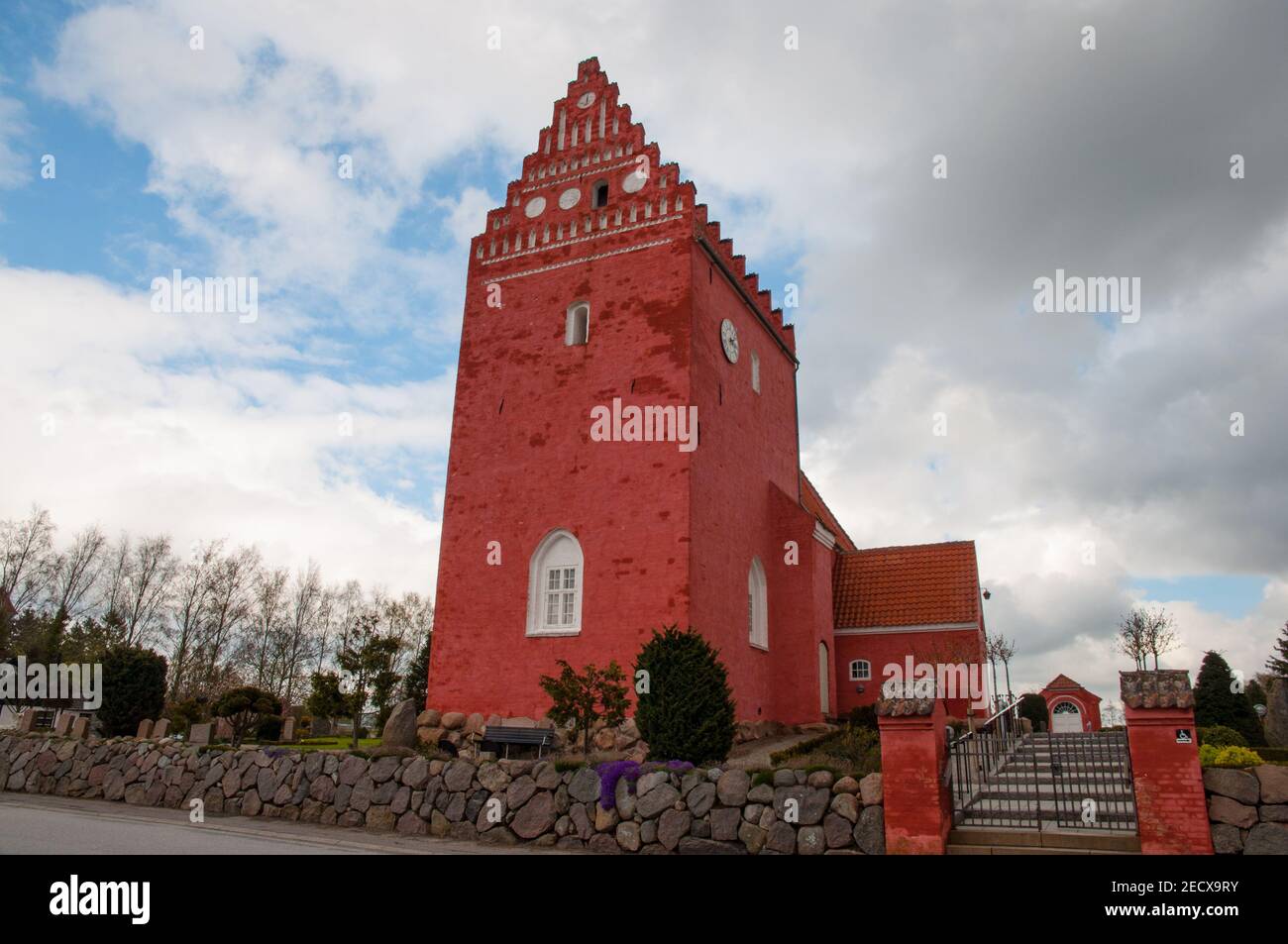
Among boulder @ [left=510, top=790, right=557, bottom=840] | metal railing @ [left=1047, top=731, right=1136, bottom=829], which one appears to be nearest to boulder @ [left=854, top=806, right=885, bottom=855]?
metal railing @ [left=1047, top=731, right=1136, bottom=829]

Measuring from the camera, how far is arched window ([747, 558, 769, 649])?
19.8 m

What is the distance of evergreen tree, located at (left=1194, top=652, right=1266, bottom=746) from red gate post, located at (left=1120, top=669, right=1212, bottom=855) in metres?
20.8

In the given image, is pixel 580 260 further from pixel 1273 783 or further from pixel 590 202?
pixel 1273 783

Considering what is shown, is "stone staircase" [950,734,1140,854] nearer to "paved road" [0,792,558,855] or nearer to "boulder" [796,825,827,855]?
"boulder" [796,825,827,855]

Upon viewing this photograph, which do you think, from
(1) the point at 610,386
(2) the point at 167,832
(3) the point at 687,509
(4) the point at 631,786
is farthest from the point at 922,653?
(2) the point at 167,832

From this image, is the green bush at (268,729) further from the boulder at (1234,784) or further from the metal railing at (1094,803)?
the boulder at (1234,784)

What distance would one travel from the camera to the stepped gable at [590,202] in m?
19.5

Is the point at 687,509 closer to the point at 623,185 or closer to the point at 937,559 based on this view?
the point at 623,185

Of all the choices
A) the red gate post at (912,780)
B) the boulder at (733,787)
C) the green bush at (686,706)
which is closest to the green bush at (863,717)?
the green bush at (686,706)

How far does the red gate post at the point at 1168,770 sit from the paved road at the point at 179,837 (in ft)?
20.8

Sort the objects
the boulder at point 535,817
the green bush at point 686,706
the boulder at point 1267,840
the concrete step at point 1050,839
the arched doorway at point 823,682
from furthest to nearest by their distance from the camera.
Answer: the arched doorway at point 823,682, the green bush at point 686,706, the boulder at point 535,817, the concrete step at point 1050,839, the boulder at point 1267,840

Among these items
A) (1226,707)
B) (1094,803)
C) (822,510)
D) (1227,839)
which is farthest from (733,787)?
(1226,707)

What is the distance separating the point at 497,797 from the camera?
10.5m
